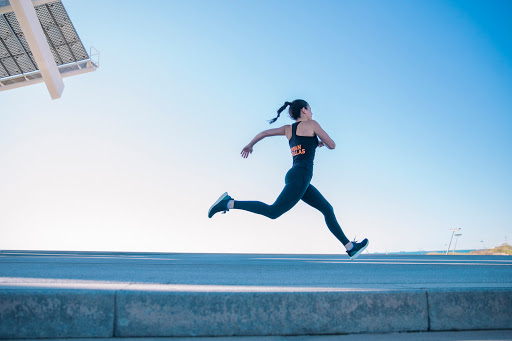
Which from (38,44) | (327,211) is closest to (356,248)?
(327,211)

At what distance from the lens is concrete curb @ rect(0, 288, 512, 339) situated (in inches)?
103

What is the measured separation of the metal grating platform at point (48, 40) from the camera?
689 inches

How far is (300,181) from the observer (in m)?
4.62

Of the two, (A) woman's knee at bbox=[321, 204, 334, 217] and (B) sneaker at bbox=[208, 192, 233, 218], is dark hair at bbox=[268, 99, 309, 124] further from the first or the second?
(B) sneaker at bbox=[208, 192, 233, 218]

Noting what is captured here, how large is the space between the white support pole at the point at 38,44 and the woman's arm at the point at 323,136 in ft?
50.4

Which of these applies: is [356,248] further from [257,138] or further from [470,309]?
[470,309]

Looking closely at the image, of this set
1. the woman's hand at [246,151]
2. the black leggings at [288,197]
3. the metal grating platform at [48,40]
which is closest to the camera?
the black leggings at [288,197]

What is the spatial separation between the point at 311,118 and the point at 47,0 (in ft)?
53.5

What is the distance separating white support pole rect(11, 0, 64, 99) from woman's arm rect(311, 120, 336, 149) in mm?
15373

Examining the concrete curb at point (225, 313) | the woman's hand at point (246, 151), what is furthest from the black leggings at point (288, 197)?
the concrete curb at point (225, 313)

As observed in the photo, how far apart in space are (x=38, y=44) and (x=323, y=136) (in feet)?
53.4

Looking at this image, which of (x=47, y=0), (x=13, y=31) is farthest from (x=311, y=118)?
(x=13, y=31)

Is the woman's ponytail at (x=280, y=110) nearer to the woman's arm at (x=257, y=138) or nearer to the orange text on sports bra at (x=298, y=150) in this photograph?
the woman's arm at (x=257, y=138)

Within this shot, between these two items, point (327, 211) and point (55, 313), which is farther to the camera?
point (327, 211)
